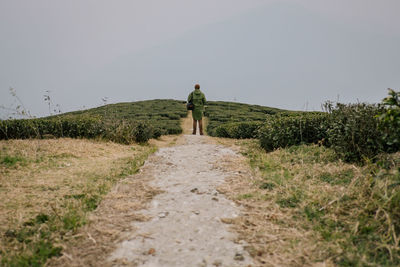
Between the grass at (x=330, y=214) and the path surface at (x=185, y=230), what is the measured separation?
294mm

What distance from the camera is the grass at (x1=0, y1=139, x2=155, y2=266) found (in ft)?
9.98

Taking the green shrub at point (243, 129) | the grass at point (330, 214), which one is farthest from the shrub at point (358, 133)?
the green shrub at point (243, 129)

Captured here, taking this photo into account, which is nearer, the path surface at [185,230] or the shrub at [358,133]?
the path surface at [185,230]

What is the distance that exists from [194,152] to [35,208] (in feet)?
15.4

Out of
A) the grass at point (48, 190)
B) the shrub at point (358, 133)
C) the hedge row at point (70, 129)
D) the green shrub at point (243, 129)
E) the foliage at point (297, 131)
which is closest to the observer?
the grass at point (48, 190)

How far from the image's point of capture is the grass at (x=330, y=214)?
9.22 feet

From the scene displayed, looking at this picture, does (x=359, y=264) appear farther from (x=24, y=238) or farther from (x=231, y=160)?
(x=231, y=160)

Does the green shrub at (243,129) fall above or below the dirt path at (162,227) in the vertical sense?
above

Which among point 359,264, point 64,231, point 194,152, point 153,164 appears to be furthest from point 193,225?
point 194,152

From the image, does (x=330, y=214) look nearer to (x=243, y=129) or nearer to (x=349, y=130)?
(x=349, y=130)

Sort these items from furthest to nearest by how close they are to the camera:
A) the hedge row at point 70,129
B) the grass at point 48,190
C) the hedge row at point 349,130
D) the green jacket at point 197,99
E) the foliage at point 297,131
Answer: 1. the green jacket at point 197,99
2. the hedge row at point 70,129
3. the foliage at point 297,131
4. the hedge row at point 349,130
5. the grass at point 48,190

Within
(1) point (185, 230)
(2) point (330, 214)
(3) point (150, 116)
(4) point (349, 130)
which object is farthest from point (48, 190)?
(3) point (150, 116)

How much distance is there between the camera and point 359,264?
2598 mm

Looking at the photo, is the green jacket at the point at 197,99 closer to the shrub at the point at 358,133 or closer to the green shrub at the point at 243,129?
the green shrub at the point at 243,129
